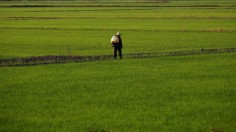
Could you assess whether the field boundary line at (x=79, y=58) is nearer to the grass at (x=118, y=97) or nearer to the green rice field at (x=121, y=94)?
the green rice field at (x=121, y=94)

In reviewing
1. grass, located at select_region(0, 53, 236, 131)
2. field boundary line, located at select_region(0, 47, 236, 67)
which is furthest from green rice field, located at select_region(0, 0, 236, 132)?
field boundary line, located at select_region(0, 47, 236, 67)

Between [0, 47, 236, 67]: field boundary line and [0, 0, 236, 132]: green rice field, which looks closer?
[0, 0, 236, 132]: green rice field

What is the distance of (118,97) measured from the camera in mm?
13641

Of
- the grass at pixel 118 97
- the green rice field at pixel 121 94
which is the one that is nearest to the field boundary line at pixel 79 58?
the green rice field at pixel 121 94

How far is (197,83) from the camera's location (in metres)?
16.1

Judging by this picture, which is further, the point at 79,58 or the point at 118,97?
the point at 79,58

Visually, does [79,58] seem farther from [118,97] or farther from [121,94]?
[118,97]

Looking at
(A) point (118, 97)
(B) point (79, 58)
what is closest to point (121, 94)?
(A) point (118, 97)

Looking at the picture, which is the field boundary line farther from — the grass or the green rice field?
the grass

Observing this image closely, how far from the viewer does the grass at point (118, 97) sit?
10.7m

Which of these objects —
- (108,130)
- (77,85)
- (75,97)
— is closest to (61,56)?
(77,85)

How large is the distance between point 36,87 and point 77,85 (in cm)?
125

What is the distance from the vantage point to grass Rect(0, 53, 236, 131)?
10.7 meters

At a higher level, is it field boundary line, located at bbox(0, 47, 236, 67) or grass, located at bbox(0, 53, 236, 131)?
field boundary line, located at bbox(0, 47, 236, 67)
